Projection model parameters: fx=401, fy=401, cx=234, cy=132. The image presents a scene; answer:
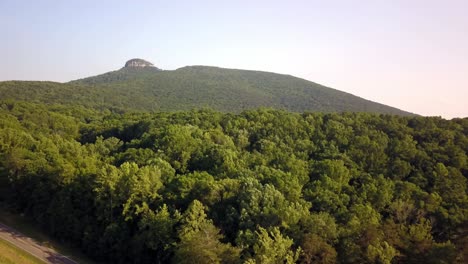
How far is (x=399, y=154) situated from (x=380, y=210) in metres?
15.5

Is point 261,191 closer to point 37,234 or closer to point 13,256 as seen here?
point 13,256

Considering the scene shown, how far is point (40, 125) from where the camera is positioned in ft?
285

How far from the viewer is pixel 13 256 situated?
121ft

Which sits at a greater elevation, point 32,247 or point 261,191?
point 261,191

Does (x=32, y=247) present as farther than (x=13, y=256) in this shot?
Yes

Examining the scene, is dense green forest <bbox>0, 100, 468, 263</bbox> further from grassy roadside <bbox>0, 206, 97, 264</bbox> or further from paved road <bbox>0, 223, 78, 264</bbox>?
paved road <bbox>0, 223, 78, 264</bbox>

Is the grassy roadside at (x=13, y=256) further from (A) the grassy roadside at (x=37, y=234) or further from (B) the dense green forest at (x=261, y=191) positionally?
(B) the dense green forest at (x=261, y=191)

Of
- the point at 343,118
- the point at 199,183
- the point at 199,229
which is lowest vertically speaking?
the point at 199,229

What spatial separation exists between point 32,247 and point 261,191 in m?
24.9

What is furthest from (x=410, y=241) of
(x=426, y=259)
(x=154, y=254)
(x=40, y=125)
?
(x=40, y=125)

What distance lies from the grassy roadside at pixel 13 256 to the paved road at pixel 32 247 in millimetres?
1237

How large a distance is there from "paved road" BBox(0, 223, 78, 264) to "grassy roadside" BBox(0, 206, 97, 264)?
808mm

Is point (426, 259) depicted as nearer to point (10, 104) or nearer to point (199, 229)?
point (199, 229)

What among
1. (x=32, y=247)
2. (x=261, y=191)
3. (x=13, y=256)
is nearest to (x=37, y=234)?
(x=32, y=247)
